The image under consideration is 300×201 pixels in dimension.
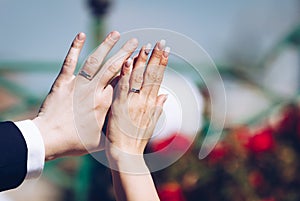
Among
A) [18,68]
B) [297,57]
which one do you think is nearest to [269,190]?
[297,57]

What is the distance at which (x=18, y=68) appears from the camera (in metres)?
2.57

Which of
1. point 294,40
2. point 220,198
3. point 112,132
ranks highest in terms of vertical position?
point 112,132

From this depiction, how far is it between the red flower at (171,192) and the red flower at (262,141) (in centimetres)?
27

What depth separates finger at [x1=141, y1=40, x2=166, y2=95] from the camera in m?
1.12

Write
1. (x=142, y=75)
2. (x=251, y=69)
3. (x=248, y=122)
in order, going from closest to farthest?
(x=142, y=75)
(x=248, y=122)
(x=251, y=69)

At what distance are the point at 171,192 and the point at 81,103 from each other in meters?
1.26

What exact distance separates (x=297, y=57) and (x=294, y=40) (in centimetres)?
6

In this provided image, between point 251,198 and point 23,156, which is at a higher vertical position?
point 23,156

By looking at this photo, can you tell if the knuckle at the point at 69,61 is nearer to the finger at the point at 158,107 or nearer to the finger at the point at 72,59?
the finger at the point at 72,59

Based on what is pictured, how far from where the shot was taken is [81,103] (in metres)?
1.17

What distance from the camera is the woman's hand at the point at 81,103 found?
45.6 inches

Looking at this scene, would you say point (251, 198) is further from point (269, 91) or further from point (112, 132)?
point (112, 132)

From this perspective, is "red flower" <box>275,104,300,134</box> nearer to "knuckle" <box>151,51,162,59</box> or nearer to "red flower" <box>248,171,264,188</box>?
"red flower" <box>248,171,264,188</box>

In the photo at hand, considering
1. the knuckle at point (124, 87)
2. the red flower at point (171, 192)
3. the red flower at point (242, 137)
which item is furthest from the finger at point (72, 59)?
the red flower at point (242, 137)
